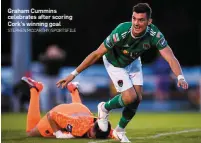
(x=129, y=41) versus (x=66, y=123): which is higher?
(x=129, y=41)

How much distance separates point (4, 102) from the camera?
11.2 metres

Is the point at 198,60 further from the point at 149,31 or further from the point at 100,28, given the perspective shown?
the point at 149,31

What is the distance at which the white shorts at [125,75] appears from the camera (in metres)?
5.72

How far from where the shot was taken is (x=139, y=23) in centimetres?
560

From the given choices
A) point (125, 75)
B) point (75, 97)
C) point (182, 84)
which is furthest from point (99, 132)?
point (182, 84)

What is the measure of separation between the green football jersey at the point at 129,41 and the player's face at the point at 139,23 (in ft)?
0.21

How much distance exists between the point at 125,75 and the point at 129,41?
325mm

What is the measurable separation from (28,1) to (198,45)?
4.86 metres

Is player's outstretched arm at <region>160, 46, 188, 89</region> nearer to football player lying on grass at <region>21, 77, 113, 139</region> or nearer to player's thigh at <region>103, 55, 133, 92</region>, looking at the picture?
player's thigh at <region>103, 55, 133, 92</region>

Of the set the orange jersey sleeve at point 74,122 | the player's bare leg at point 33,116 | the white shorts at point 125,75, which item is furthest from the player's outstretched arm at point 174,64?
the player's bare leg at point 33,116

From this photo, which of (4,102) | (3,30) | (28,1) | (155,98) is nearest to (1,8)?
(3,30)

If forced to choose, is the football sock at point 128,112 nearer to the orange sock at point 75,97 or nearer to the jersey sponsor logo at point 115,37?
the jersey sponsor logo at point 115,37

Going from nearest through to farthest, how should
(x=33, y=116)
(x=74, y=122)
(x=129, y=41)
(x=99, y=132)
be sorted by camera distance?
(x=129, y=41), (x=99, y=132), (x=74, y=122), (x=33, y=116)

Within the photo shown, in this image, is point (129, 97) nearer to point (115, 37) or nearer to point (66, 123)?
point (115, 37)
